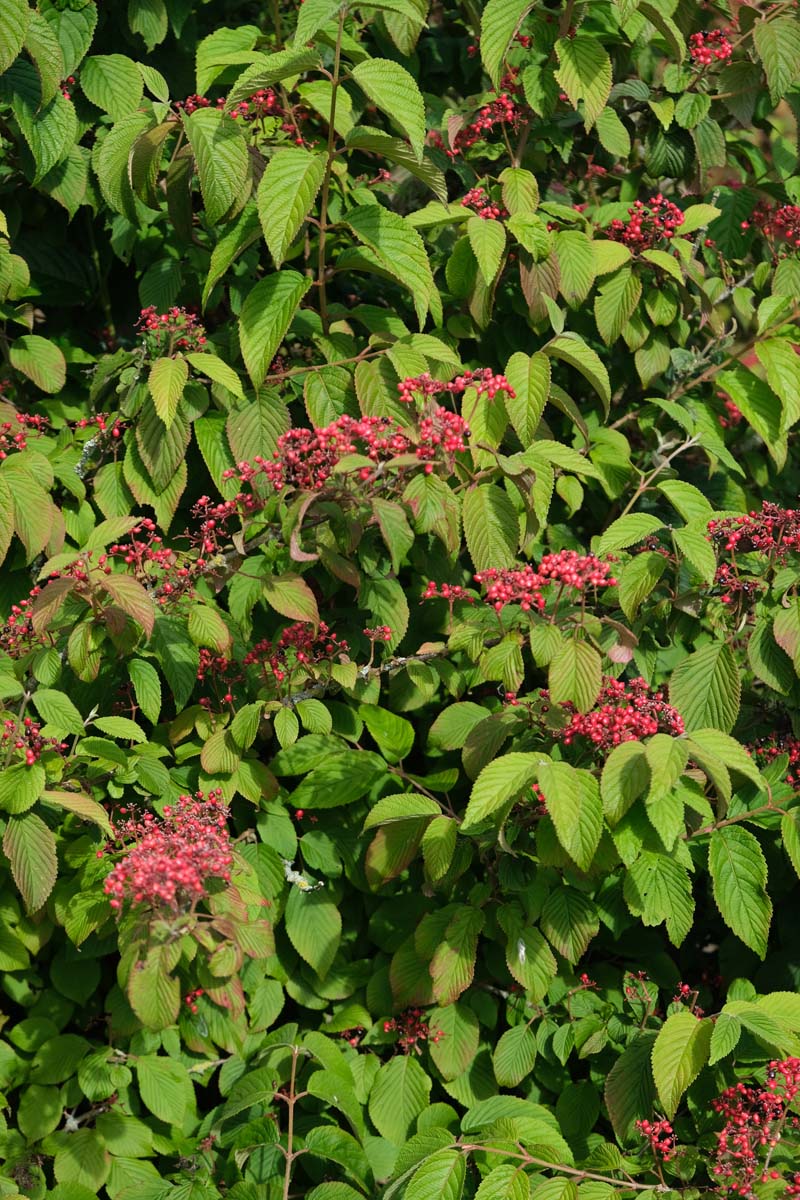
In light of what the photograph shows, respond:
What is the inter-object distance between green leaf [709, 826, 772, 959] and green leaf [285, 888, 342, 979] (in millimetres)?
853

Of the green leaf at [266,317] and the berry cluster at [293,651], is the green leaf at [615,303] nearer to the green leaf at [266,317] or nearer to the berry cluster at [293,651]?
the green leaf at [266,317]

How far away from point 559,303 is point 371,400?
2.72 feet

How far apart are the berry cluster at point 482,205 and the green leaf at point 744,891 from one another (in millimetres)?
1525

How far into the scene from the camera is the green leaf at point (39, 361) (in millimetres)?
3121

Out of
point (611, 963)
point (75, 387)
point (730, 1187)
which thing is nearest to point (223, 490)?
point (75, 387)

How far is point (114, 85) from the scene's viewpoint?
3.08 meters

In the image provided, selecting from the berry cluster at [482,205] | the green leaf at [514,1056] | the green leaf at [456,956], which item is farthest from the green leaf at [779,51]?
the green leaf at [514,1056]

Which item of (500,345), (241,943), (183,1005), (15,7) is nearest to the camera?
(241,943)

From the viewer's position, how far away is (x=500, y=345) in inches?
135

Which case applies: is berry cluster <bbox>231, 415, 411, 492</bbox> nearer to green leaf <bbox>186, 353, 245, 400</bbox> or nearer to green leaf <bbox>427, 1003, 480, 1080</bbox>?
green leaf <bbox>186, 353, 245, 400</bbox>

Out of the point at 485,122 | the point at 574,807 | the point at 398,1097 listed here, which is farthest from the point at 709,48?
the point at 398,1097

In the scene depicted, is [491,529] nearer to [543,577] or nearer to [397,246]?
[543,577]

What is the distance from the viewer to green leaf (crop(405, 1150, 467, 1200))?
8.06 ft

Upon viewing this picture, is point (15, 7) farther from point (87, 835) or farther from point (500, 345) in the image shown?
point (87, 835)
